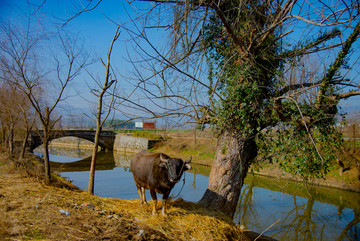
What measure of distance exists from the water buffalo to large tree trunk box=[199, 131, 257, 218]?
118 cm

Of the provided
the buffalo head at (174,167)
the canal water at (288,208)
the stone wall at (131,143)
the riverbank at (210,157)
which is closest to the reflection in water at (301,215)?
the canal water at (288,208)

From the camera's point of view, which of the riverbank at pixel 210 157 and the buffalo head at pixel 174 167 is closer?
the buffalo head at pixel 174 167

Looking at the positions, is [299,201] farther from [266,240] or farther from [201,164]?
[201,164]

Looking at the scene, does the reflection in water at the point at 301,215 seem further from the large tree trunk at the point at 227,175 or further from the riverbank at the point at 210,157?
the large tree trunk at the point at 227,175

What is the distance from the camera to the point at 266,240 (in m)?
5.96

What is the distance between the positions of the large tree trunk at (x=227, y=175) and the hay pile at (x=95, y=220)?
0.47 meters

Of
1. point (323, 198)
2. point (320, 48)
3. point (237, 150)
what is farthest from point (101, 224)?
point (323, 198)

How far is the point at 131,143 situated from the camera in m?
33.9

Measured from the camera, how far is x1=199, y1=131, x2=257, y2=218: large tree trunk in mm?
5891

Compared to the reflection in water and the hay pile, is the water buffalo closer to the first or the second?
the hay pile

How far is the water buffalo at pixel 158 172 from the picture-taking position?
15.9 feet

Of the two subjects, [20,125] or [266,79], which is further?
[20,125]

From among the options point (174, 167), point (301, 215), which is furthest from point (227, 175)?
point (301, 215)

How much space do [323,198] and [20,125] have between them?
19126 millimetres
